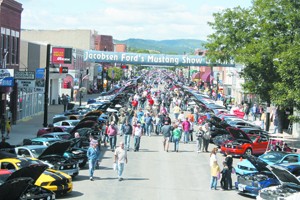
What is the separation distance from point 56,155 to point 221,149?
36.2ft

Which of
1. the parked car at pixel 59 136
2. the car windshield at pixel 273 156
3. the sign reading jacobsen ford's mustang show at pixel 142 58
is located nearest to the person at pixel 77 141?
→ the parked car at pixel 59 136

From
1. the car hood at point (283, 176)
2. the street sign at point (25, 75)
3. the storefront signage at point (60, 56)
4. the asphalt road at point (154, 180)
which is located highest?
the storefront signage at point (60, 56)

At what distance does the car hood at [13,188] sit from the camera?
45.2 ft

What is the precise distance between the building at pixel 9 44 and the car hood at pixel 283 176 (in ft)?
75.9

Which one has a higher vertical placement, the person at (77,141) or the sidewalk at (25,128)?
the person at (77,141)

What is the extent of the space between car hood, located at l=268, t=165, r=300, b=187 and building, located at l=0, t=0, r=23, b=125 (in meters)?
23.1

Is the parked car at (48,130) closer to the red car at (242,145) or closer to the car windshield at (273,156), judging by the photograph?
the red car at (242,145)

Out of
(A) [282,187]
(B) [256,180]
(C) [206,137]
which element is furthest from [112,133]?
(A) [282,187]

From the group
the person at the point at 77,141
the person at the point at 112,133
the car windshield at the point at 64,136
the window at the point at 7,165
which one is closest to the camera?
the window at the point at 7,165

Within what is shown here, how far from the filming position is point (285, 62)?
3081 centimetres

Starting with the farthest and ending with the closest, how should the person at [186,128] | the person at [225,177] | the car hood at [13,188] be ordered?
the person at [186,128]
the person at [225,177]
the car hood at [13,188]

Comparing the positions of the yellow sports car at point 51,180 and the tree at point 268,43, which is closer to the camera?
the yellow sports car at point 51,180

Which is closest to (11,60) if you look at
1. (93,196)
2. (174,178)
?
(174,178)

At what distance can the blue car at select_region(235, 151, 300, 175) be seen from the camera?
23.2m
